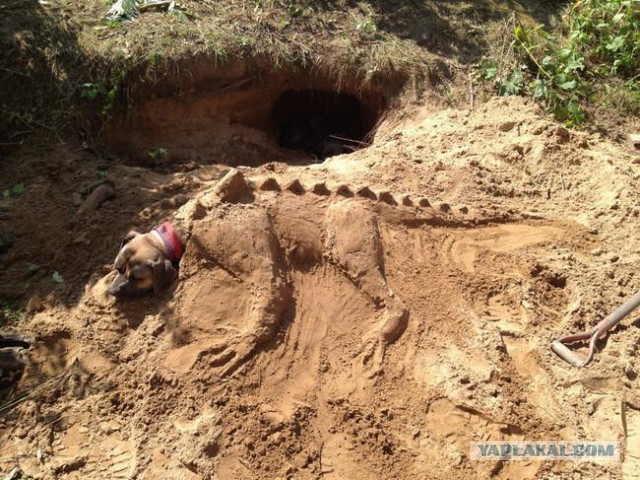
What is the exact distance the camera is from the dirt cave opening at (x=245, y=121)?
15.1 feet

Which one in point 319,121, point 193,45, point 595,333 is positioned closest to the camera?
point 595,333

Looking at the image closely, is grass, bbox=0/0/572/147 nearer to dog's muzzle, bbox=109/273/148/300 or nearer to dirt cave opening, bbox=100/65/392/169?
dirt cave opening, bbox=100/65/392/169

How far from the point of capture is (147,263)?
118 inches

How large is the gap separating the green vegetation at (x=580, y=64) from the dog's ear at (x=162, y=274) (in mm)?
3562

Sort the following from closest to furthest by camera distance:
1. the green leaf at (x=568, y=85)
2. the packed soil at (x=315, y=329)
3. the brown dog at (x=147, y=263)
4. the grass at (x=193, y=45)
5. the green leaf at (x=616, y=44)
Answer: the packed soil at (x=315, y=329) < the brown dog at (x=147, y=263) < the grass at (x=193, y=45) < the green leaf at (x=568, y=85) < the green leaf at (x=616, y=44)

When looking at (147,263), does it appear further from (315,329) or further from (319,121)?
(319,121)

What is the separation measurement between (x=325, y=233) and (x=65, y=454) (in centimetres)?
180

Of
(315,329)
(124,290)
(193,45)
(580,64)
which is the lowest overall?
(315,329)

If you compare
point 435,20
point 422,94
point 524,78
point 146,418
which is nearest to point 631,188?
point 524,78

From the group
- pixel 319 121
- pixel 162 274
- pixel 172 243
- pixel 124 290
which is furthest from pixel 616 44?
pixel 124 290

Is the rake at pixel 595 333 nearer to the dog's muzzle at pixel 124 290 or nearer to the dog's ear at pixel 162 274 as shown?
the dog's ear at pixel 162 274

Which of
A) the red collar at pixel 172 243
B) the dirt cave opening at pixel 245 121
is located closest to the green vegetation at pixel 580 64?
the dirt cave opening at pixel 245 121

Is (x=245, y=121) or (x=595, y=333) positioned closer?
(x=595, y=333)

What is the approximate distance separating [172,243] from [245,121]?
7.67 ft
